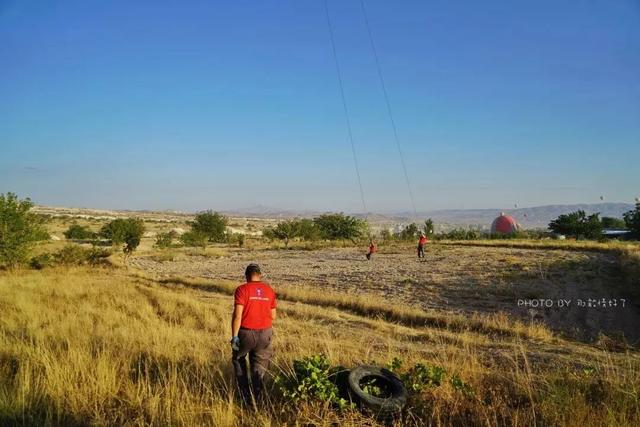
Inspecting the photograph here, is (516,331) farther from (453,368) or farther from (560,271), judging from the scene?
(560,271)

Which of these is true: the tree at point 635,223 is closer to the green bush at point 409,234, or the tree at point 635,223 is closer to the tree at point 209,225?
the green bush at point 409,234

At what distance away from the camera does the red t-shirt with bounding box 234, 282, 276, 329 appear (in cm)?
604

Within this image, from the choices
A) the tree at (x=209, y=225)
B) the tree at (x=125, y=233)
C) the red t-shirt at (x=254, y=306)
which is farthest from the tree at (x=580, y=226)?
the red t-shirt at (x=254, y=306)

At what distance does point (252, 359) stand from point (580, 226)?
75.2 m

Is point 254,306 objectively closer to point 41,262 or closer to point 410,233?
point 41,262

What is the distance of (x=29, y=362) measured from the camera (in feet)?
21.5

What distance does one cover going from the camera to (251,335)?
5969mm

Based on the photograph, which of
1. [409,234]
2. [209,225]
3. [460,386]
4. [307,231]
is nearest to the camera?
[460,386]

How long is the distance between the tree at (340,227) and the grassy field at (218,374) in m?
57.1

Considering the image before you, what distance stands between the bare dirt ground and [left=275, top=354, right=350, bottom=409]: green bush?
1190 centimetres

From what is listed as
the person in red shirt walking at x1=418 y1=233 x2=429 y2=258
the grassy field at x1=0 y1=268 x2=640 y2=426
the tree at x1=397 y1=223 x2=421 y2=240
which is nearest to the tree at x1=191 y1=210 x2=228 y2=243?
the tree at x1=397 y1=223 x2=421 y2=240

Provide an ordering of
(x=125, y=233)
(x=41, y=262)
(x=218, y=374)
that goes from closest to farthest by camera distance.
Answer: (x=218, y=374)
(x=41, y=262)
(x=125, y=233)

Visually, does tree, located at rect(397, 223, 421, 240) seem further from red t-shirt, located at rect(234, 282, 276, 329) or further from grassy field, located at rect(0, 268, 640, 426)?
red t-shirt, located at rect(234, 282, 276, 329)

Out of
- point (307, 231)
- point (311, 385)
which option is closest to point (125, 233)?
point (307, 231)
